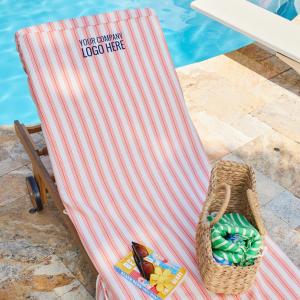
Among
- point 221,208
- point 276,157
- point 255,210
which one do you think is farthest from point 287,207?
point 221,208

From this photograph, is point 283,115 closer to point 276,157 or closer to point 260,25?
point 276,157

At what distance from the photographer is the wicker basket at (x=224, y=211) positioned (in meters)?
2.48

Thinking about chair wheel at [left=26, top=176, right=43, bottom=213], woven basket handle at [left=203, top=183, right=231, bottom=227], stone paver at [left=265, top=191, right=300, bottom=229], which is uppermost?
woven basket handle at [left=203, top=183, right=231, bottom=227]

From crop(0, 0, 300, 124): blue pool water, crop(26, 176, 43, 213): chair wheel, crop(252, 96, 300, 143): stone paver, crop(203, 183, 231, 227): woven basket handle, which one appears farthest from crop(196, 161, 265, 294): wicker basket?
crop(0, 0, 300, 124): blue pool water

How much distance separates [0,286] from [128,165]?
96 centimetres

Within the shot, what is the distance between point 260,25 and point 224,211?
2.70 metres

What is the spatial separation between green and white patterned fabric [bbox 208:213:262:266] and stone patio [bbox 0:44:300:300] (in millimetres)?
813

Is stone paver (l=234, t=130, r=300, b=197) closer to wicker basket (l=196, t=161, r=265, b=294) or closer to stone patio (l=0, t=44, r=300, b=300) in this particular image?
stone patio (l=0, t=44, r=300, b=300)

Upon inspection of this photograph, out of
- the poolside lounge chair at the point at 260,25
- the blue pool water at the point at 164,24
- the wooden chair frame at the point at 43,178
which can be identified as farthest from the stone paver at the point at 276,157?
the blue pool water at the point at 164,24

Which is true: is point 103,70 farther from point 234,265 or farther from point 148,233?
point 234,265

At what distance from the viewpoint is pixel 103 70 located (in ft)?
10.8

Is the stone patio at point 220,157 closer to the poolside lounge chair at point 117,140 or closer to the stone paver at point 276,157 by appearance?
the stone paver at point 276,157

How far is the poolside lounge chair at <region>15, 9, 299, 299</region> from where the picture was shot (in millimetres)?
2910

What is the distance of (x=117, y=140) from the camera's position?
3256 millimetres
